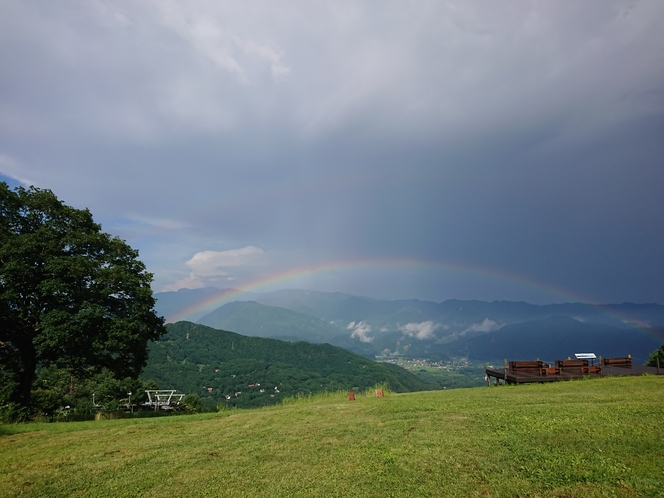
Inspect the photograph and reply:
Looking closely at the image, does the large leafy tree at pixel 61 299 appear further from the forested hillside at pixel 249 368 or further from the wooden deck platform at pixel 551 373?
the forested hillside at pixel 249 368

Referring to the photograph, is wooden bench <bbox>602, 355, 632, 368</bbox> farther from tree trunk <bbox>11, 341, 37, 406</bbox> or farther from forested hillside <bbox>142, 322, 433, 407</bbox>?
forested hillside <bbox>142, 322, 433, 407</bbox>

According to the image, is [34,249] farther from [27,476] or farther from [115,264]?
[27,476]

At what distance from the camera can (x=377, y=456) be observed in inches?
284

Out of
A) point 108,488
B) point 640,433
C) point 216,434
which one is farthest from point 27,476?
point 640,433

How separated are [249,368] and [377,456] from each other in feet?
368

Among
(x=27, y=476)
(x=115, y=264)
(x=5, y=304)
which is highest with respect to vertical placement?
(x=115, y=264)

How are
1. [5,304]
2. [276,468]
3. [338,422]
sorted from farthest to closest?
[5,304] < [338,422] < [276,468]

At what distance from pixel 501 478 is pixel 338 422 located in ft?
19.2

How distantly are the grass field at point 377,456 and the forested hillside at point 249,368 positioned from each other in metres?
60.2

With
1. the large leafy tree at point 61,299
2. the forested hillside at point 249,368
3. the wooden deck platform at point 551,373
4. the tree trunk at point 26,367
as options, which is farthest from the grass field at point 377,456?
the forested hillside at point 249,368

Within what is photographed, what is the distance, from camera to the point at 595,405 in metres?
10.2

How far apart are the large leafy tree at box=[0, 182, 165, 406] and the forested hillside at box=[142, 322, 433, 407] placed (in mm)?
52679

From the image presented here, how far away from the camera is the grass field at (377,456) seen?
5715 millimetres

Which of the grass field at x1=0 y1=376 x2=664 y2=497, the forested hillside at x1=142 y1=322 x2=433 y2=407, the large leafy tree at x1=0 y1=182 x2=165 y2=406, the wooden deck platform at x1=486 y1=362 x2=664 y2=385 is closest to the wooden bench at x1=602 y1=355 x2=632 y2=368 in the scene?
the wooden deck platform at x1=486 y1=362 x2=664 y2=385
